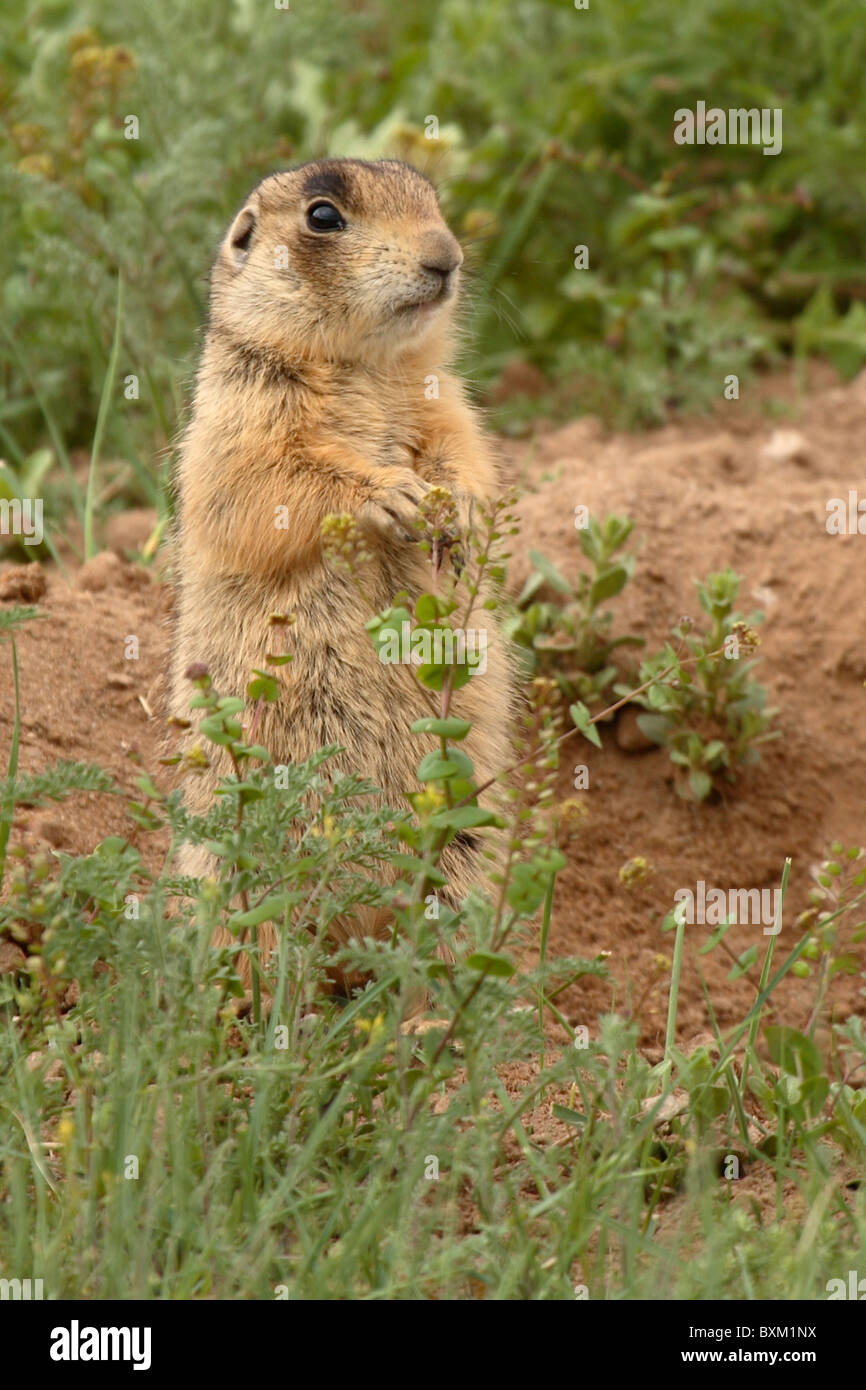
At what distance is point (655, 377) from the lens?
6809 mm

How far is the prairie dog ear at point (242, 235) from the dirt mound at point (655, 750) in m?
1.23

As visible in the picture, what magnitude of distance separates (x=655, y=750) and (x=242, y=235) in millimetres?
2086

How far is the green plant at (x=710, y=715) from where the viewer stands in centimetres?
490

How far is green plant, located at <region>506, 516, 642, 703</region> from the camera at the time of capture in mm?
5082

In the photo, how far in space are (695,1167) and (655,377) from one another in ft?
14.7

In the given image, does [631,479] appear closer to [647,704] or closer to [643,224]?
[647,704]

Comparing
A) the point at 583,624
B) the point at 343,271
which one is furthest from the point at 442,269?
the point at 583,624

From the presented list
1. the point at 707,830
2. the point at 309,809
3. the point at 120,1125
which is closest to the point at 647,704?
the point at 707,830

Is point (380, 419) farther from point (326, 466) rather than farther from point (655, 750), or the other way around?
point (655, 750)

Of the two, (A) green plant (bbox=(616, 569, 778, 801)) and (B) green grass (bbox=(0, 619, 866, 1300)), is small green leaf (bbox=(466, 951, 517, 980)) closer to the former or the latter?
(B) green grass (bbox=(0, 619, 866, 1300))

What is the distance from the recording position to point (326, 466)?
420cm

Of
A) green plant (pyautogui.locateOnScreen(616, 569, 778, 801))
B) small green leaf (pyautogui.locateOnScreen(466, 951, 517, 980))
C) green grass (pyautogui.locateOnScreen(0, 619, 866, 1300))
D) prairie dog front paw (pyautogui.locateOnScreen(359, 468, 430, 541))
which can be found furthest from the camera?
green plant (pyautogui.locateOnScreen(616, 569, 778, 801))

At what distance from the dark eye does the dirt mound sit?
4.68ft

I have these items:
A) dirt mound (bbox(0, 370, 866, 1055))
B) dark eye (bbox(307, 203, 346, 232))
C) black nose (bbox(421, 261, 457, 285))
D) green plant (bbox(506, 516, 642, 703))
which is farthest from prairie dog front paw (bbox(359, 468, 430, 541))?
dirt mound (bbox(0, 370, 866, 1055))
